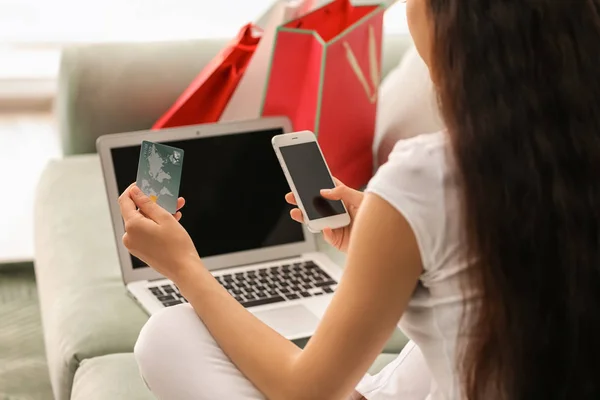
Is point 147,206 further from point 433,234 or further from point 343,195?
point 433,234

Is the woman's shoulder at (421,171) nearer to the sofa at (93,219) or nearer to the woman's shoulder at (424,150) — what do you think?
the woman's shoulder at (424,150)

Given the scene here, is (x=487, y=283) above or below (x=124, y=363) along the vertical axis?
above

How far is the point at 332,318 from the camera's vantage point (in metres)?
0.85

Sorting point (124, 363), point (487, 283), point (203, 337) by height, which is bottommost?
point (124, 363)

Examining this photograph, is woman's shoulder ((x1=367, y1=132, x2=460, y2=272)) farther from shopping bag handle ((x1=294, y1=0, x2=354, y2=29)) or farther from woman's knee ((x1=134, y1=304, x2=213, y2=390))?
shopping bag handle ((x1=294, y1=0, x2=354, y2=29))

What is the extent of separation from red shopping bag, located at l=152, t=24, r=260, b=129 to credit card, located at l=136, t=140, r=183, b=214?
27.7 inches

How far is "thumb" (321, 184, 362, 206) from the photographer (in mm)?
1161

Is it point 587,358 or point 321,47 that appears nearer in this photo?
point 587,358

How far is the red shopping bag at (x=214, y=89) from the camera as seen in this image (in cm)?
184

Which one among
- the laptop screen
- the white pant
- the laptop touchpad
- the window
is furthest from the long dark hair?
the window

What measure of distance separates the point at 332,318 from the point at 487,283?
149 millimetres

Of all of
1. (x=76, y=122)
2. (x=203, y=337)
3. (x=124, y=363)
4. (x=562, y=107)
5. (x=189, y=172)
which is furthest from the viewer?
(x=76, y=122)

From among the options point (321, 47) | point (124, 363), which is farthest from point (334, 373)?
point (321, 47)

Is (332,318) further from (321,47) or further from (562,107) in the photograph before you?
(321,47)
